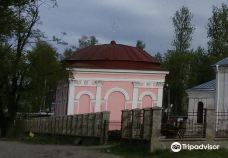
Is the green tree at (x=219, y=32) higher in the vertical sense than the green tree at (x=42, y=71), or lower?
higher

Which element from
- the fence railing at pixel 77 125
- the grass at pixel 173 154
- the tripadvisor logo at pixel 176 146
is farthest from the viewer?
the fence railing at pixel 77 125

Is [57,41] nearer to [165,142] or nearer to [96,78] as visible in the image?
[96,78]

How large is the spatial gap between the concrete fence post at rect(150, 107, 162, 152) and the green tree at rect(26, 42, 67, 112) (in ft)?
66.2

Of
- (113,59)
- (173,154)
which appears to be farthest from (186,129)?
(113,59)

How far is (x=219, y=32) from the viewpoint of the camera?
64.4 m

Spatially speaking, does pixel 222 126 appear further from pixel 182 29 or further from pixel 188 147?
pixel 182 29

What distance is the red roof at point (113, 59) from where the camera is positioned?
46.6 m

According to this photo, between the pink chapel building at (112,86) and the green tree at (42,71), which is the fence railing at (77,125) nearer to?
the green tree at (42,71)

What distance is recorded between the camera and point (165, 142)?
18.9 metres

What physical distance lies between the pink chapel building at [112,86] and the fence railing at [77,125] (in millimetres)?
3115

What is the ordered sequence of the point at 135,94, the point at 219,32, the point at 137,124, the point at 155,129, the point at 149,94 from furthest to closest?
the point at 219,32 < the point at 149,94 < the point at 135,94 < the point at 137,124 < the point at 155,129

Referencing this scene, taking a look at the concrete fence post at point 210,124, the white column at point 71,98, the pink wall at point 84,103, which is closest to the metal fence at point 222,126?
the concrete fence post at point 210,124

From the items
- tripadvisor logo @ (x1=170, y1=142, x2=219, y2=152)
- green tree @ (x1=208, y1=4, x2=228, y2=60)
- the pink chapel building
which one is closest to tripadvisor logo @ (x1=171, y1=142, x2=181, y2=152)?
tripadvisor logo @ (x1=170, y1=142, x2=219, y2=152)

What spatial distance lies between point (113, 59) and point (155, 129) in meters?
28.0
